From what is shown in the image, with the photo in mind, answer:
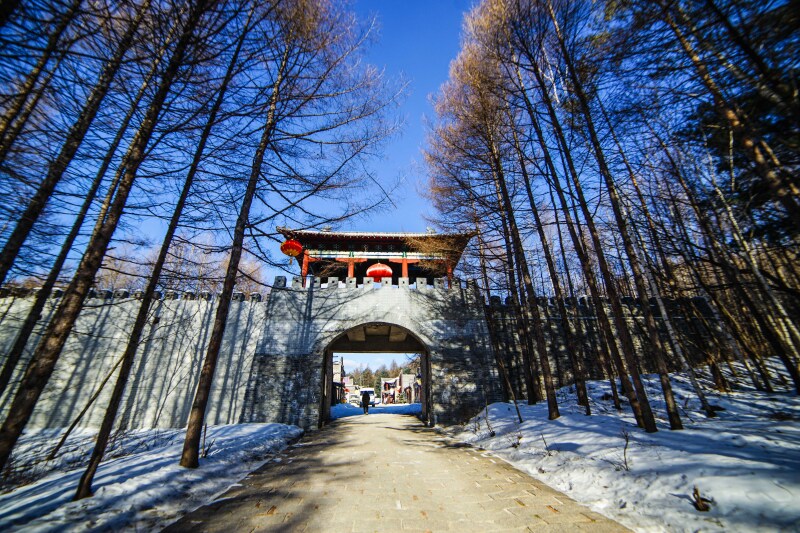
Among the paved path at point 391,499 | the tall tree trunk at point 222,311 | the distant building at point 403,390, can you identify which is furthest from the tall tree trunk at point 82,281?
the distant building at point 403,390

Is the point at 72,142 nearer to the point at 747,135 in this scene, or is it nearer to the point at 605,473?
the point at 747,135

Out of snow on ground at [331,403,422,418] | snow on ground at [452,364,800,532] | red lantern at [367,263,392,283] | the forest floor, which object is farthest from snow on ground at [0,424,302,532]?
snow on ground at [331,403,422,418]

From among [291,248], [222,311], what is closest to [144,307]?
[222,311]

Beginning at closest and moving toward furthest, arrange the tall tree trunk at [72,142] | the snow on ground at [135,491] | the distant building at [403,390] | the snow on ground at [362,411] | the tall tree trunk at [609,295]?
the tall tree trunk at [72,142] → the snow on ground at [135,491] → the tall tree trunk at [609,295] → the snow on ground at [362,411] → the distant building at [403,390]

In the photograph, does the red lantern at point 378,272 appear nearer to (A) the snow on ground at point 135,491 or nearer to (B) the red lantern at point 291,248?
(B) the red lantern at point 291,248

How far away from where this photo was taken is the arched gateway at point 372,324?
30.8ft

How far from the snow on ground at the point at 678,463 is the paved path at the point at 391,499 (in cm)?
42

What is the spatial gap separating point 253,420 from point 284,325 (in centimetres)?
315

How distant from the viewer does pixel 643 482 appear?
313 centimetres

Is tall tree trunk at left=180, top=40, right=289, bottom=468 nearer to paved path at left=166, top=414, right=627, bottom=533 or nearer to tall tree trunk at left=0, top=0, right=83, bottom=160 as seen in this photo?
paved path at left=166, top=414, right=627, bottom=533

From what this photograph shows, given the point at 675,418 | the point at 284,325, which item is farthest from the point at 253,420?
the point at 675,418

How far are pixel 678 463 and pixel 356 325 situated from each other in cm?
861

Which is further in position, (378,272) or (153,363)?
(378,272)

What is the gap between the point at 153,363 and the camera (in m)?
9.83
